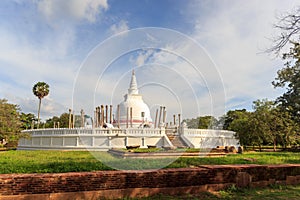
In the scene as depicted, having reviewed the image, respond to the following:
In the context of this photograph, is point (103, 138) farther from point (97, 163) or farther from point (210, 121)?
point (97, 163)

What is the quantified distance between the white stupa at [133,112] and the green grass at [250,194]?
27285mm

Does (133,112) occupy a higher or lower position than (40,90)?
lower

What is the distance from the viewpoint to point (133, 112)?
3709cm

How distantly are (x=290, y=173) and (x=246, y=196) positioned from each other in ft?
8.21

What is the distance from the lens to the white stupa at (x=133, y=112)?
35.3 metres

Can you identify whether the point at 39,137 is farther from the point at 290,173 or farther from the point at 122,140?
the point at 290,173

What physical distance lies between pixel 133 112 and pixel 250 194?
3072 centimetres

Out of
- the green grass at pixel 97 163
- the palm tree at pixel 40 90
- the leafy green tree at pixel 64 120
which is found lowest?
the green grass at pixel 97 163

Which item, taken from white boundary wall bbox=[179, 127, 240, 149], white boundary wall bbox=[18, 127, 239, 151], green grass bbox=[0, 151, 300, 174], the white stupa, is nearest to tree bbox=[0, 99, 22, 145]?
white boundary wall bbox=[18, 127, 239, 151]

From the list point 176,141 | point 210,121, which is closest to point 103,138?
point 176,141

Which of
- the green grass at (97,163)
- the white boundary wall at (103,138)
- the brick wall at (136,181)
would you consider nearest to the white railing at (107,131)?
the white boundary wall at (103,138)

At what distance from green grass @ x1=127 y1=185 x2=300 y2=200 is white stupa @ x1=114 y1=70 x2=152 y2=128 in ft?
89.5

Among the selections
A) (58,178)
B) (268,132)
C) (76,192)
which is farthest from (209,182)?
(268,132)

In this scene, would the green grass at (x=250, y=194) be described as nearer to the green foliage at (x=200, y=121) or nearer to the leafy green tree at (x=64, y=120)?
the green foliage at (x=200, y=121)
